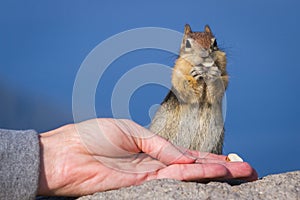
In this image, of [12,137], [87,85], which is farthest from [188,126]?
[12,137]

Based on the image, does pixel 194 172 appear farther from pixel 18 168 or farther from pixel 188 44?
pixel 188 44

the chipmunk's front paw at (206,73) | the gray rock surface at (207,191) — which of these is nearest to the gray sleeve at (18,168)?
the gray rock surface at (207,191)

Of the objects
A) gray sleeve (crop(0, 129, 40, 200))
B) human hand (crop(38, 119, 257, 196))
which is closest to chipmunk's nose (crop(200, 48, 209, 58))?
human hand (crop(38, 119, 257, 196))

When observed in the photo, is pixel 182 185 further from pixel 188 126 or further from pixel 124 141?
pixel 188 126

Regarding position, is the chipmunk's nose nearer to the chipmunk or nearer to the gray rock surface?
the chipmunk

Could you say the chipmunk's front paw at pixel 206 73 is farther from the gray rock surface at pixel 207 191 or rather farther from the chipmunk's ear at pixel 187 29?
the gray rock surface at pixel 207 191
